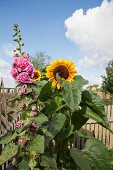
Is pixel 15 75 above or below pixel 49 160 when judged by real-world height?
above

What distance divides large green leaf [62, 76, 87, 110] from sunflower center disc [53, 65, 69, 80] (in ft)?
0.43

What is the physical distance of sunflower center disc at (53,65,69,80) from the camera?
365 cm

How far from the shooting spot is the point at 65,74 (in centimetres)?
365

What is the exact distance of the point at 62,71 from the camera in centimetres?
368

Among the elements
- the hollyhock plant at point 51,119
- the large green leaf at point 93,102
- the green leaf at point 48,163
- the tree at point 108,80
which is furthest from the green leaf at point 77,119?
the tree at point 108,80

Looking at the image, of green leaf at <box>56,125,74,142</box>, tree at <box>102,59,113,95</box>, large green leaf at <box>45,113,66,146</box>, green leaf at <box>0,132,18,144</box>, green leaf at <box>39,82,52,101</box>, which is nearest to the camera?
green leaf at <box>0,132,18,144</box>

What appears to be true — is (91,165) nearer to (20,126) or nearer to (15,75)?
(20,126)

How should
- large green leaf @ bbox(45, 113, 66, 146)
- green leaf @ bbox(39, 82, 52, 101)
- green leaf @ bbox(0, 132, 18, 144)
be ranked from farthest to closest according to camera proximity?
1. green leaf @ bbox(39, 82, 52, 101)
2. large green leaf @ bbox(45, 113, 66, 146)
3. green leaf @ bbox(0, 132, 18, 144)

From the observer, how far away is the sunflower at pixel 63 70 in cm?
364

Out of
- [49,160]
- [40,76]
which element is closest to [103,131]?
[40,76]

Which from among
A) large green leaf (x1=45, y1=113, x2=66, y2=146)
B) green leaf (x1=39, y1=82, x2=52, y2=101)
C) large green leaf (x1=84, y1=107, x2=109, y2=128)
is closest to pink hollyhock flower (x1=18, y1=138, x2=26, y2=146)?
large green leaf (x1=45, y1=113, x2=66, y2=146)

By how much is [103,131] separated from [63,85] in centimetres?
606

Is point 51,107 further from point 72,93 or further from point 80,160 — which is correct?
point 80,160

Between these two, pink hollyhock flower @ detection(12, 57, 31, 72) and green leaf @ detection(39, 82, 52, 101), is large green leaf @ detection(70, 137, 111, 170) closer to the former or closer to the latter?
green leaf @ detection(39, 82, 52, 101)
